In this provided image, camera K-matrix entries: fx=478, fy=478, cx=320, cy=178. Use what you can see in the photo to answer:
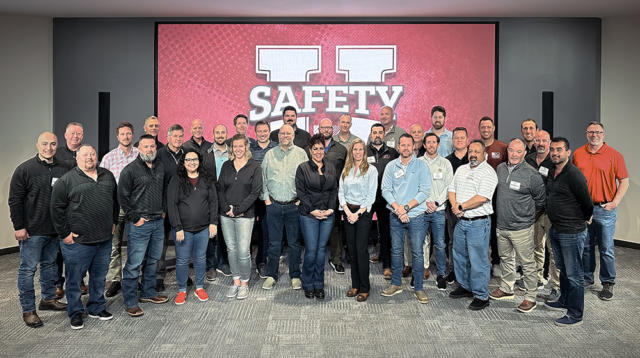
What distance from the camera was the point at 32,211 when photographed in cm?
391

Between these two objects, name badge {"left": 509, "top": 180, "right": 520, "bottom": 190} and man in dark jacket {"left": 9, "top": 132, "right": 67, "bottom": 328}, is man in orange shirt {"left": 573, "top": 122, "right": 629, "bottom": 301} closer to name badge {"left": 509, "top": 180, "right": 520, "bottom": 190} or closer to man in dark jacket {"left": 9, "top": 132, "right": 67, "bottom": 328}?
name badge {"left": 509, "top": 180, "right": 520, "bottom": 190}

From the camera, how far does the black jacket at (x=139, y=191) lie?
4.04 meters

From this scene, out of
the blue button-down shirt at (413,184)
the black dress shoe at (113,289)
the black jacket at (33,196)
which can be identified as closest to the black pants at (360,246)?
the blue button-down shirt at (413,184)

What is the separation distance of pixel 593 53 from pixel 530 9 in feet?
4.26

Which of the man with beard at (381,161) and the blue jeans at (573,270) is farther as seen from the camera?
the man with beard at (381,161)

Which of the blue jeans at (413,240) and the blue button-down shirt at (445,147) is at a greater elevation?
the blue button-down shirt at (445,147)

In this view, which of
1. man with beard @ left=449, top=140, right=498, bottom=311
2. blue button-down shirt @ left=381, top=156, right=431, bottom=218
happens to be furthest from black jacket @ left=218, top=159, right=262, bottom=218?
man with beard @ left=449, top=140, right=498, bottom=311

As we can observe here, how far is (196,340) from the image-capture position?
3.58m

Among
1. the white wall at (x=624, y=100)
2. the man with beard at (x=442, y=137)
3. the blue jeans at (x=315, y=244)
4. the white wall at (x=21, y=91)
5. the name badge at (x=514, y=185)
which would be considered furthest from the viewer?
the white wall at (x=624, y=100)

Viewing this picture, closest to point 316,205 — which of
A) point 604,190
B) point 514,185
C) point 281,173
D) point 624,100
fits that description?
point 281,173

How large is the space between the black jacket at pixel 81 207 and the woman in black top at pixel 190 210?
0.59 metres

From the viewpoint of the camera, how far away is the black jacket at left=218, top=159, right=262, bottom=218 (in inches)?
176

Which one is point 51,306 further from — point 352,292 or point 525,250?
point 525,250

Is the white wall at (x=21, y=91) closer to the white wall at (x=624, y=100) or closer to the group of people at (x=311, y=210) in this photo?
the group of people at (x=311, y=210)
